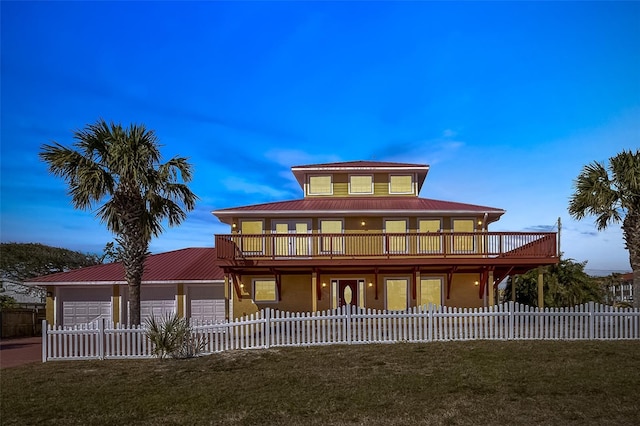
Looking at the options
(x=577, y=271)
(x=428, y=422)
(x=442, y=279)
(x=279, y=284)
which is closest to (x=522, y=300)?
(x=577, y=271)

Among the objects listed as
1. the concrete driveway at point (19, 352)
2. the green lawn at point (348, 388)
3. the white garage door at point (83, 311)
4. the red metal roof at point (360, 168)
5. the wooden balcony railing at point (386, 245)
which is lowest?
the concrete driveway at point (19, 352)

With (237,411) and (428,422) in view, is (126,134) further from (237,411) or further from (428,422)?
(428,422)

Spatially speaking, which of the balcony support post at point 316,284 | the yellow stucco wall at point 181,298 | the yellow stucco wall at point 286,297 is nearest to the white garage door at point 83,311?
the yellow stucco wall at point 181,298

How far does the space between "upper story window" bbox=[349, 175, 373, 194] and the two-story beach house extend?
645mm

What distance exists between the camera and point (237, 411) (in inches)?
362

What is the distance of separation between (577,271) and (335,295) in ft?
65.6

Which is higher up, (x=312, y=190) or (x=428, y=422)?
(x=312, y=190)

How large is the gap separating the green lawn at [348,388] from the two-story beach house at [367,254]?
6864 mm

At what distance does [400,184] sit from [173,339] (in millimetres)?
16500

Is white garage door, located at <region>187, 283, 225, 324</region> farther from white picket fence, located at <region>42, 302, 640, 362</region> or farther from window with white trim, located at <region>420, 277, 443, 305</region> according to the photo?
window with white trim, located at <region>420, 277, 443, 305</region>

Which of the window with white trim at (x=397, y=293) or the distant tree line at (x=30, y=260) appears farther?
the distant tree line at (x=30, y=260)

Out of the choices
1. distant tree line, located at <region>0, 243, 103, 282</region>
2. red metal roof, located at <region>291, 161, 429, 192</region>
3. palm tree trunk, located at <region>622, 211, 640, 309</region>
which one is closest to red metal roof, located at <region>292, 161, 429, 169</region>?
red metal roof, located at <region>291, 161, 429, 192</region>

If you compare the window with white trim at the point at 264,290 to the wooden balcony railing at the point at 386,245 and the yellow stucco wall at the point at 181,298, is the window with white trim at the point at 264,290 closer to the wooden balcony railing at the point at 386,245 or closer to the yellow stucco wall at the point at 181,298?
the wooden balcony railing at the point at 386,245

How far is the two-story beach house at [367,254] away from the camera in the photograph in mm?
21750
